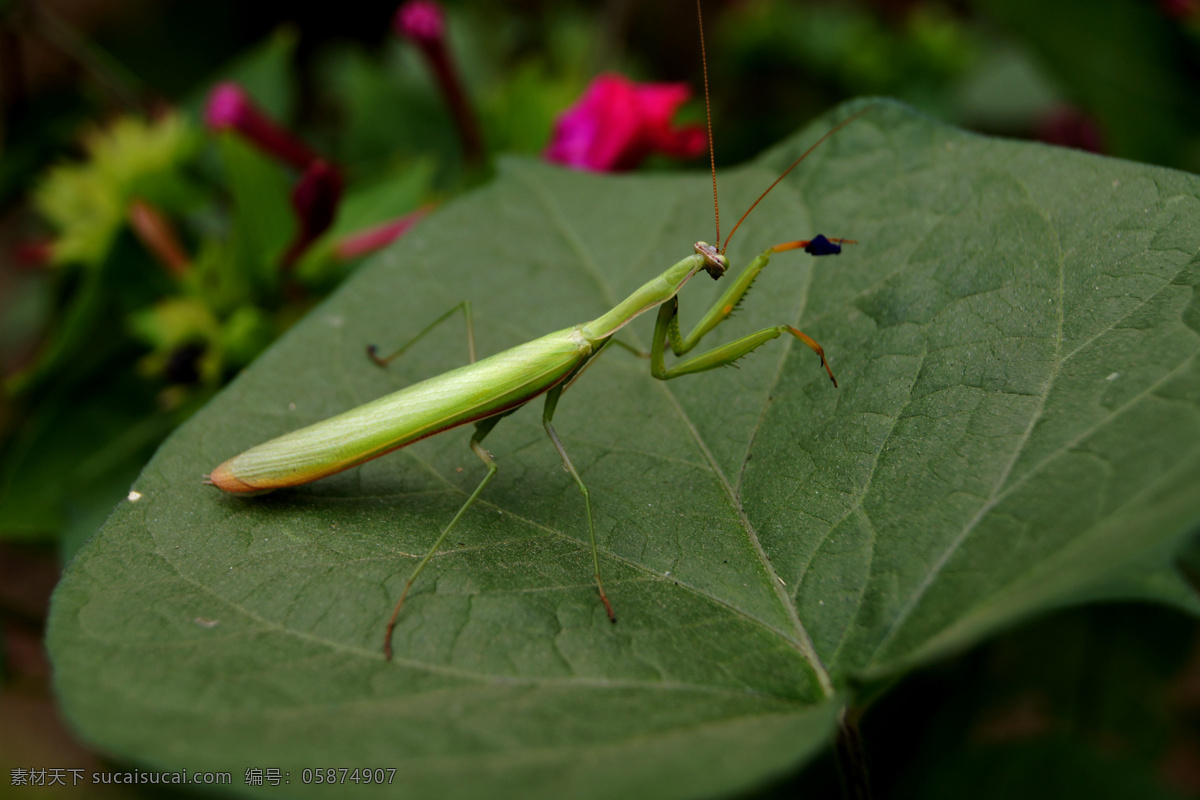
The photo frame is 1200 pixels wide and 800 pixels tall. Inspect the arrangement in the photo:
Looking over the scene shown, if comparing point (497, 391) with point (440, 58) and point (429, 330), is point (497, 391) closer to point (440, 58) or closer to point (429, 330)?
point (429, 330)

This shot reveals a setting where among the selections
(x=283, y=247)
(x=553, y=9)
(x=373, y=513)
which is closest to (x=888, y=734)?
(x=373, y=513)

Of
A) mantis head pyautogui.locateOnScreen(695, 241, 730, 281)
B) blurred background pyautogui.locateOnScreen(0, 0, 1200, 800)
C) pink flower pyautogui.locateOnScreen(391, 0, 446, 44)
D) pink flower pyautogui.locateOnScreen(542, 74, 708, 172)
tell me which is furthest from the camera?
pink flower pyautogui.locateOnScreen(391, 0, 446, 44)

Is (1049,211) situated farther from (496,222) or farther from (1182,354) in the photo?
(496,222)

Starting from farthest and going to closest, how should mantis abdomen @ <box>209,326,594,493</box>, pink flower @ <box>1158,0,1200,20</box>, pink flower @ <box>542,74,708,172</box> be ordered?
1. pink flower @ <box>1158,0,1200,20</box>
2. pink flower @ <box>542,74,708,172</box>
3. mantis abdomen @ <box>209,326,594,493</box>

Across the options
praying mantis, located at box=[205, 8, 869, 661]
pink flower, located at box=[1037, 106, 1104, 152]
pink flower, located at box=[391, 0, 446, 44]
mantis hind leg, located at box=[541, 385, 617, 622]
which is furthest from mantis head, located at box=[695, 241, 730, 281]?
pink flower, located at box=[1037, 106, 1104, 152]

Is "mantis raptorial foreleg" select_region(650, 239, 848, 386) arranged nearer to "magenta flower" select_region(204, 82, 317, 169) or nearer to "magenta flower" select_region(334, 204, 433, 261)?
"magenta flower" select_region(334, 204, 433, 261)

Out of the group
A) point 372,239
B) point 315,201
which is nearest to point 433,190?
point 372,239
